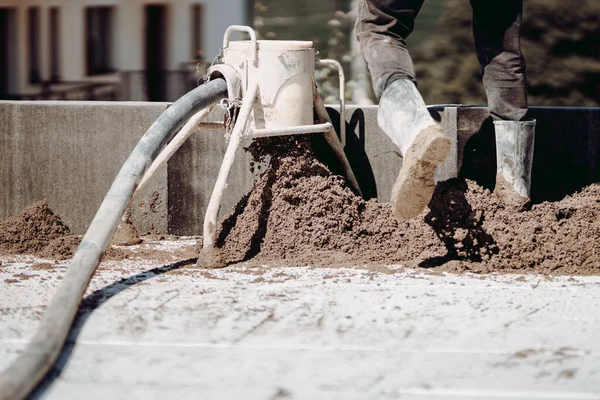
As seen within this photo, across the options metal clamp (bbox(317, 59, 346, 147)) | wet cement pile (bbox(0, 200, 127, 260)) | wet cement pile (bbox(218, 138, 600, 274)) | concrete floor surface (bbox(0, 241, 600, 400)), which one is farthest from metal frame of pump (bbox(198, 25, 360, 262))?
wet cement pile (bbox(0, 200, 127, 260))

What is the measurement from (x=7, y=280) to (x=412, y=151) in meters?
1.80

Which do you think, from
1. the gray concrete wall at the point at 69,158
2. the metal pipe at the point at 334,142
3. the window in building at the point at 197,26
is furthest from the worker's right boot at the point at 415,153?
the window in building at the point at 197,26

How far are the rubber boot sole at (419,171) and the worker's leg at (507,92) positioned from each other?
2.56ft

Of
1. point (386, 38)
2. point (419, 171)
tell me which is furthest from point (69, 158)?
point (419, 171)

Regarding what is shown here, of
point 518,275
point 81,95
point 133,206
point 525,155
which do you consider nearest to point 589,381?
point 518,275

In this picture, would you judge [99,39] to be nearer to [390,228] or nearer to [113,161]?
[113,161]

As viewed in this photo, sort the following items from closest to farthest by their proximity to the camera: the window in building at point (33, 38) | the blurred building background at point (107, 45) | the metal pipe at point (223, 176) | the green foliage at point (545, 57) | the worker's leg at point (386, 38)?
the metal pipe at point (223, 176) → the worker's leg at point (386, 38) → the green foliage at point (545, 57) → the blurred building background at point (107, 45) → the window in building at point (33, 38)

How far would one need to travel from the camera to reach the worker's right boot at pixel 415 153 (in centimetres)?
464

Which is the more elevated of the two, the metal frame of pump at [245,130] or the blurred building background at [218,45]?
the blurred building background at [218,45]

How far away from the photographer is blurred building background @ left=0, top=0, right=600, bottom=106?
9211mm

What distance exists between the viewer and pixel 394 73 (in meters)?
5.21

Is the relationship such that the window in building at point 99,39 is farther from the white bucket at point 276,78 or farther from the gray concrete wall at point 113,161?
the white bucket at point 276,78

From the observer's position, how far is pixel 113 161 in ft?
19.4

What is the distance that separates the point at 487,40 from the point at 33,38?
9604mm
